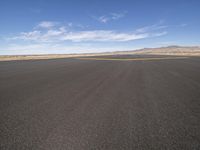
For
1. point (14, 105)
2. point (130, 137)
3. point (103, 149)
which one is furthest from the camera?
point (14, 105)

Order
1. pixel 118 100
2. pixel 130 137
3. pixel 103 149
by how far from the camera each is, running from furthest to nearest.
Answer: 1. pixel 118 100
2. pixel 130 137
3. pixel 103 149

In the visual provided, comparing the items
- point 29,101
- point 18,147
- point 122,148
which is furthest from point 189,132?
Answer: point 29,101

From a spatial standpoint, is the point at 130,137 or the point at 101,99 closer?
the point at 130,137

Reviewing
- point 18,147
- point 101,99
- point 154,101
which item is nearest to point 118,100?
point 101,99

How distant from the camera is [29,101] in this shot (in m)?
4.67

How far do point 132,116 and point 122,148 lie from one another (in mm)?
1244

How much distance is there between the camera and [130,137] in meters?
2.47

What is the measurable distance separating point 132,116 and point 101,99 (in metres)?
1.60

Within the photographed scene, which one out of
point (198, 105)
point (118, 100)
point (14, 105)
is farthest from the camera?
point (118, 100)

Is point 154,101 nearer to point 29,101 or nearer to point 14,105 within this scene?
point 29,101

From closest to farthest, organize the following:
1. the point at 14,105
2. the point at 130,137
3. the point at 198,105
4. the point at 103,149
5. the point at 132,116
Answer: the point at 103,149 → the point at 130,137 → the point at 132,116 → the point at 198,105 → the point at 14,105

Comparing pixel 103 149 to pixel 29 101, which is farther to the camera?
pixel 29 101

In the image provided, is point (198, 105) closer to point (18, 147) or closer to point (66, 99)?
point (66, 99)

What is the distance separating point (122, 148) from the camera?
220cm
